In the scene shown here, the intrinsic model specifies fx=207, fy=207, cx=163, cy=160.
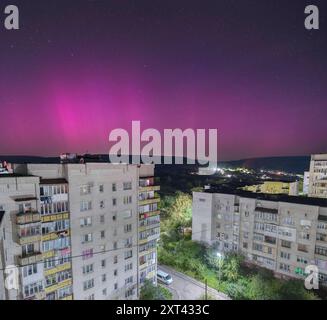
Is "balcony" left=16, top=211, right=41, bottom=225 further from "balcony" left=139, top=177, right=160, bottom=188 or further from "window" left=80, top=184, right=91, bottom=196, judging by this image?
"balcony" left=139, top=177, right=160, bottom=188

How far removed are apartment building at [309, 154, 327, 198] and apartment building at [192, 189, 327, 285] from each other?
27.9ft

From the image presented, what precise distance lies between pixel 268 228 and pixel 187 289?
3804mm

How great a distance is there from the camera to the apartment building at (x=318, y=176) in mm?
14289

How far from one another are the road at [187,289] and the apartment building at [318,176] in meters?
11.3

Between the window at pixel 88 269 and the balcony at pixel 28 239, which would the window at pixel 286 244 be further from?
the balcony at pixel 28 239

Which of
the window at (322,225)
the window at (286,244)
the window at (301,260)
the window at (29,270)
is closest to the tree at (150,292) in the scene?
the window at (29,270)

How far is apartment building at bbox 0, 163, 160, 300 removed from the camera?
161 inches

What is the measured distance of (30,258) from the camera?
4.12m

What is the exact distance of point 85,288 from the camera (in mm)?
5344

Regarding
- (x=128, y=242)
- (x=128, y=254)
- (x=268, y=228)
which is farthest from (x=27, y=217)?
(x=268, y=228)

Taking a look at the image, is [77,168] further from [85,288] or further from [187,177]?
[187,177]

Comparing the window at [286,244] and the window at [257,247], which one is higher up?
the window at [286,244]

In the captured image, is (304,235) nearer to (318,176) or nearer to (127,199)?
(127,199)

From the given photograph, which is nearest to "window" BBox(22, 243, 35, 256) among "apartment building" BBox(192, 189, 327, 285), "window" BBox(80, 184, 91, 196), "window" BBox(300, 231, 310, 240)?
"window" BBox(80, 184, 91, 196)
